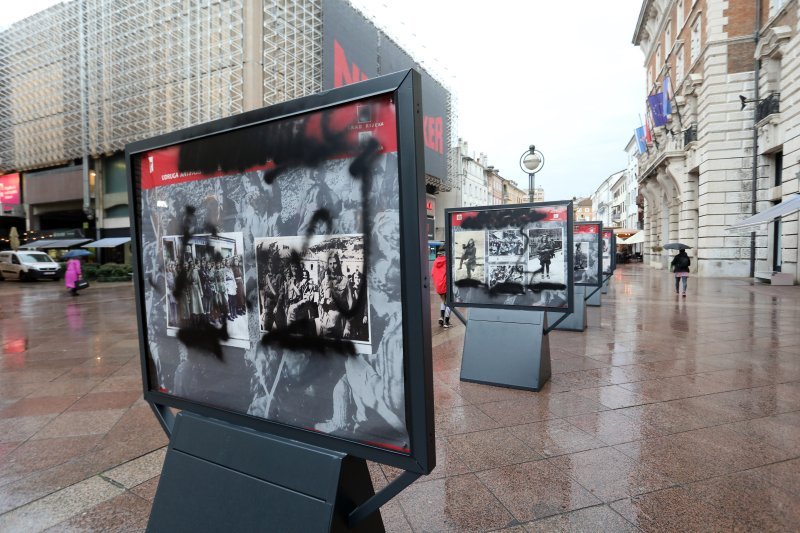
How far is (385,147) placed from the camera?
1435 millimetres

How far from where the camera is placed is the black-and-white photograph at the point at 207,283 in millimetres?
1834

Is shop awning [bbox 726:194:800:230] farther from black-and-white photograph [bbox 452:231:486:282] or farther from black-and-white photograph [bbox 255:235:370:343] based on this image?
black-and-white photograph [bbox 255:235:370:343]

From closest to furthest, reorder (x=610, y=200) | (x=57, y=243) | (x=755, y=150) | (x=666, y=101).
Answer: (x=755, y=150) → (x=666, y=101) → (x=57, y=243) → (x=610, y=200)

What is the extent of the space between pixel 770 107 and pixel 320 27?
24841 millimetres

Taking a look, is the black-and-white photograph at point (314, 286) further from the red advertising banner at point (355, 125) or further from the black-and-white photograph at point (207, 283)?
the red advertising banner at point (355, 125)

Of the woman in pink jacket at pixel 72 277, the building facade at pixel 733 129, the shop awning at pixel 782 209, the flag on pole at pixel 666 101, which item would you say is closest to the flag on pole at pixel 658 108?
the flag on pole at pixel 666 101

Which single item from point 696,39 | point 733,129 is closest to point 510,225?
point 733,129

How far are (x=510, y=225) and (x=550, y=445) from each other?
265cm

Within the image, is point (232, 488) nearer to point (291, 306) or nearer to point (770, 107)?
point (291, 306)

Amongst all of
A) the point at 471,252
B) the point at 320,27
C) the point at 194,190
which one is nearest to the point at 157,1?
the point at 320,27

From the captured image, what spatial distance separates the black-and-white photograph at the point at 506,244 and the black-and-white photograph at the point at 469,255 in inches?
4.2

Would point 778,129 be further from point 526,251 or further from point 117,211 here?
point 117,211

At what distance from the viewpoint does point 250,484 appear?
1725 millimetres

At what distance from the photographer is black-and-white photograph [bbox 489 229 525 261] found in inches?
213
